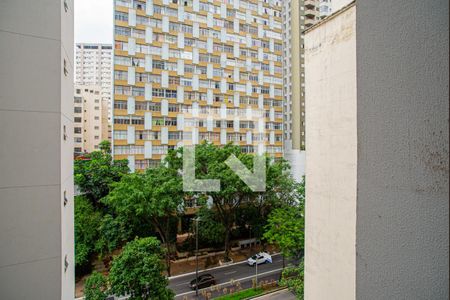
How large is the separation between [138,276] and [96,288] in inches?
36.0

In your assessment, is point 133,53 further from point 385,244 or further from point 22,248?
point 385,244

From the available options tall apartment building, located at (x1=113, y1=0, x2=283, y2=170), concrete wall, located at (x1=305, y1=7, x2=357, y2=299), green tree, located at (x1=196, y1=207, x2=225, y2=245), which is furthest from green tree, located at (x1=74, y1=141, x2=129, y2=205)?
concrete wall, located at (x1=305, y1=7, x2=357, y2=299)

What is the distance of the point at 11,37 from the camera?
2.28m

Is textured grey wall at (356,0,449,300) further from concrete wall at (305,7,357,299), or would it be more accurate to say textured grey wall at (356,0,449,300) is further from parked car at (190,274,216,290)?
parked car at (190,274,216,290)

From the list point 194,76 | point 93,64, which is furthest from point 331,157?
point 93,64

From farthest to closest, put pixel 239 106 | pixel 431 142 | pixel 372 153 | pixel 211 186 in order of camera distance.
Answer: pixel 239 106, pixel 211 186, pixel 372 153, pixel 431 142

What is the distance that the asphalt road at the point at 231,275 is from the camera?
344 inches

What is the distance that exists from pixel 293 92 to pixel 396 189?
21.9 m

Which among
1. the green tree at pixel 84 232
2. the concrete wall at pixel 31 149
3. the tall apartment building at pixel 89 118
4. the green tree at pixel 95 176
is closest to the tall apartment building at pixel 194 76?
the green tree at pixel 95 176

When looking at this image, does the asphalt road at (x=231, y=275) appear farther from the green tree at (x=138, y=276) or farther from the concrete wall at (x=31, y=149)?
the concrete wall at (x=31, y=149)

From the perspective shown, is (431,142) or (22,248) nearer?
(431,142)

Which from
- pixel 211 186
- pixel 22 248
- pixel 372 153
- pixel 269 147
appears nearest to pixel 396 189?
pixel 372 153

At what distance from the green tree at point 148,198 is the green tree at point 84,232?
95 cm

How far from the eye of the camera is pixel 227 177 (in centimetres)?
929
